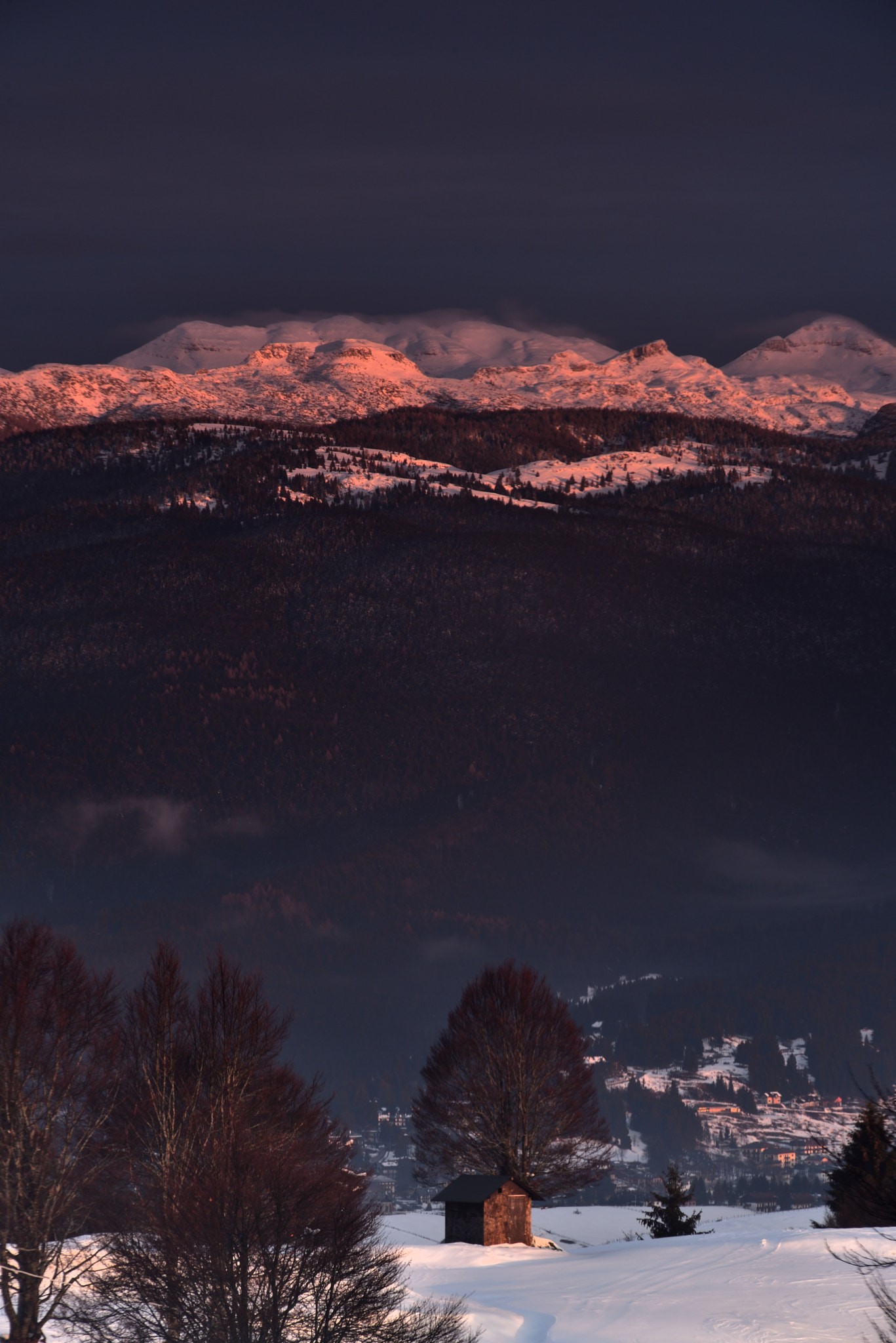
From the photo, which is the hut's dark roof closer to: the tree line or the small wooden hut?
the small wooden hut

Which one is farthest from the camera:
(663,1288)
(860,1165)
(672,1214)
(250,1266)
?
(672,1214)

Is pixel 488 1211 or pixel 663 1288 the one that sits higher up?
pixel 488 1211

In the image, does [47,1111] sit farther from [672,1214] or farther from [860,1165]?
[672,1214]

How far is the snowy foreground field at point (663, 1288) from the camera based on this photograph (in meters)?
51.9

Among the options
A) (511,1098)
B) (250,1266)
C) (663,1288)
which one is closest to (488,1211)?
(511,1098)

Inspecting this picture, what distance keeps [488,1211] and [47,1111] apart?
28403 mm

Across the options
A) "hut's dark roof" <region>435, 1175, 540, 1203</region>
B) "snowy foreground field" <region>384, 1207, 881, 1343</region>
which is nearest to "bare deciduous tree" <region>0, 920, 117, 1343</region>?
"snowy foreground field" <region>384, 1207, 881, 1343</region>

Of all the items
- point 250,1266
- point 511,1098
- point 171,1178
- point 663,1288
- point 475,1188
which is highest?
point 511,1098

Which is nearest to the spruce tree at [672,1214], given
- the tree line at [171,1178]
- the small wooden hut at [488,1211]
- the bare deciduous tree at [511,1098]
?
the bare deciduous tree at [511,1098]

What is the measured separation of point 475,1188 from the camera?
2968 inches

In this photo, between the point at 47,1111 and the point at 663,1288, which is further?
the point at 663,1288

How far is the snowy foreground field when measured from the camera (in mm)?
51875

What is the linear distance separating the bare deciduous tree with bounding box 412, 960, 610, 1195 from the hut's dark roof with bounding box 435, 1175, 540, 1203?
7.60 meters

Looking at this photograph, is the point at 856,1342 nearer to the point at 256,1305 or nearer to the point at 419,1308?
the point at 419,1308
